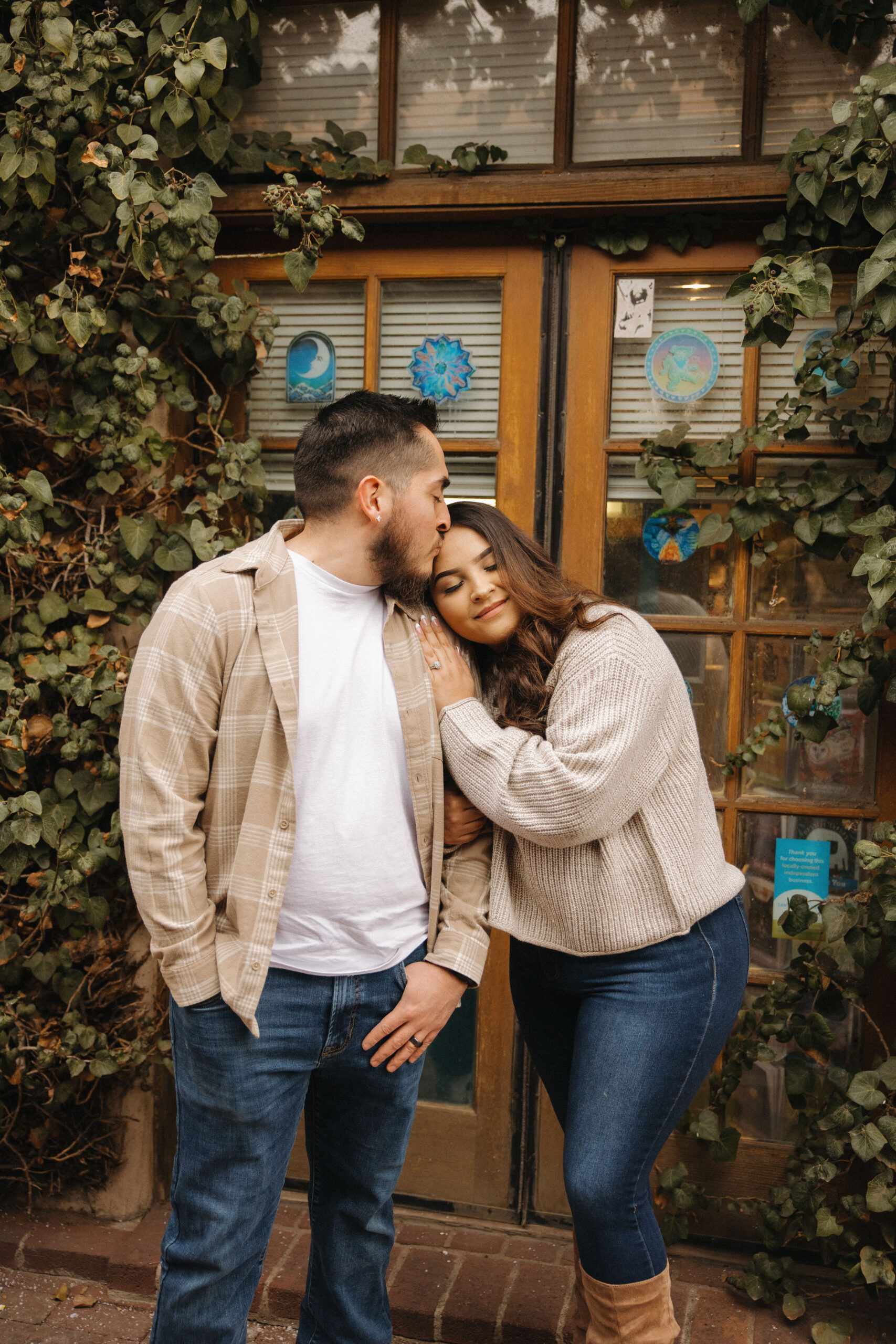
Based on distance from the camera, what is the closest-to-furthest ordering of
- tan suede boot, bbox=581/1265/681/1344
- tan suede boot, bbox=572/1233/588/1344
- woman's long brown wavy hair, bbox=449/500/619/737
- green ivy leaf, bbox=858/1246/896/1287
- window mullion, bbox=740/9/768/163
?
tan suede boot, bbox=581/1265/681/1344 → woman's long brown wavy hair, bbox=449/500/619/737 → tan suede boot, bbox=572/1233/588/1344 → green ivy leaf, bbox=858/1246/896/1287 → window mullion, bbox=740/9/768/163

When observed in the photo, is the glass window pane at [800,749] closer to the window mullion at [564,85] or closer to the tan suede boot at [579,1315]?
the tan suede boot at [579,1315]

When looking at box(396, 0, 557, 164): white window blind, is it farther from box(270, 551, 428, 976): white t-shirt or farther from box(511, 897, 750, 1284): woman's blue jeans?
box(511, 897, 750, 1284): woman's blue jeans

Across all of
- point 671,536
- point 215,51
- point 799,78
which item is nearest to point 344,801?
point 671,536

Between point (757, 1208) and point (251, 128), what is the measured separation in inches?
127

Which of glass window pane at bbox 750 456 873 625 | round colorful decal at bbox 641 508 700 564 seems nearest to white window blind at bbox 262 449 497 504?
round colorful decal at bbox 641 508 700 564

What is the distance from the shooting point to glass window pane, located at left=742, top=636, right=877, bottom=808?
275 centimetres

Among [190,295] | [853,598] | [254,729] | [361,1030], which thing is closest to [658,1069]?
[361,1030]

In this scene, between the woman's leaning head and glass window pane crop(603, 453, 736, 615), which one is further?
glass window pane crop(603, 453, 736, 615)

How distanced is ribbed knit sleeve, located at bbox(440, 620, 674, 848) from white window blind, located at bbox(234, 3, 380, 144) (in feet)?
5.93

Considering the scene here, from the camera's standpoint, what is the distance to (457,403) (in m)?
2.91

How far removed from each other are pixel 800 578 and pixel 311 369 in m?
1.47

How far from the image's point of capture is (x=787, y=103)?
106 inches

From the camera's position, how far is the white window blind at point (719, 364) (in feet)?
9.07

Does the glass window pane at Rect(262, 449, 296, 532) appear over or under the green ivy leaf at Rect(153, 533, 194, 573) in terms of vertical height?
over
